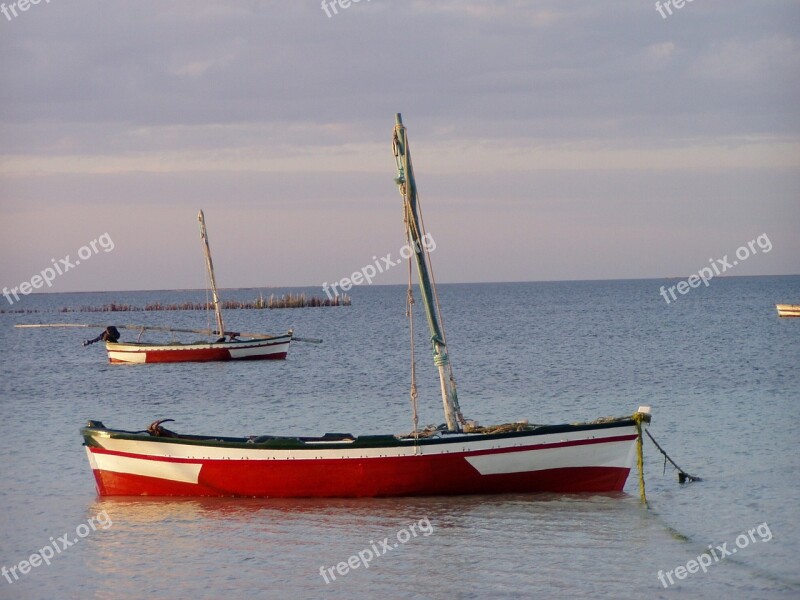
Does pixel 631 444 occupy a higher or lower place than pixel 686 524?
higher

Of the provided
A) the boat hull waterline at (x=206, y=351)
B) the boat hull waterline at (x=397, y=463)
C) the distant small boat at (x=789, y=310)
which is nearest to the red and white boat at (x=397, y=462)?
the boat hull waterline at (x=397, y=463)

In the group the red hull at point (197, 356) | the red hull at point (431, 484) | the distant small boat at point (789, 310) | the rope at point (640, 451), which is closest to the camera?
the rope at point (640, 451)

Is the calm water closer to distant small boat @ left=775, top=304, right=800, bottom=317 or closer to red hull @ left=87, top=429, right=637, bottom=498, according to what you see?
red hull @ left=87, top=429, right=637, bottom=498

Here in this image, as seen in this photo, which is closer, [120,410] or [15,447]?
[15,447]

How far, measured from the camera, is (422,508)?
19.1 metres

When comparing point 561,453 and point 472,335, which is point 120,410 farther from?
point 472,335

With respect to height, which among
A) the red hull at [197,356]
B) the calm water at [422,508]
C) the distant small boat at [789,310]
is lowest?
the distant small boat at [789,310]

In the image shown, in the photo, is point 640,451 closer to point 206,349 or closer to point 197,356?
point 206,349

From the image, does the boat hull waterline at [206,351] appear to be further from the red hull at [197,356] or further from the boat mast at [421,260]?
the boat mast at [421,260]

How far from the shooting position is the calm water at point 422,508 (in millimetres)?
14969

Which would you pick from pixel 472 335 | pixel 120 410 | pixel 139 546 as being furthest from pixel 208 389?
pixel 472 335

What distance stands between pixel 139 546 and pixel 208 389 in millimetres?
25447

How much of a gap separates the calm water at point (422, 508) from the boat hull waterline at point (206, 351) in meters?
4.10

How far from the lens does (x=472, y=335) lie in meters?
80.6
